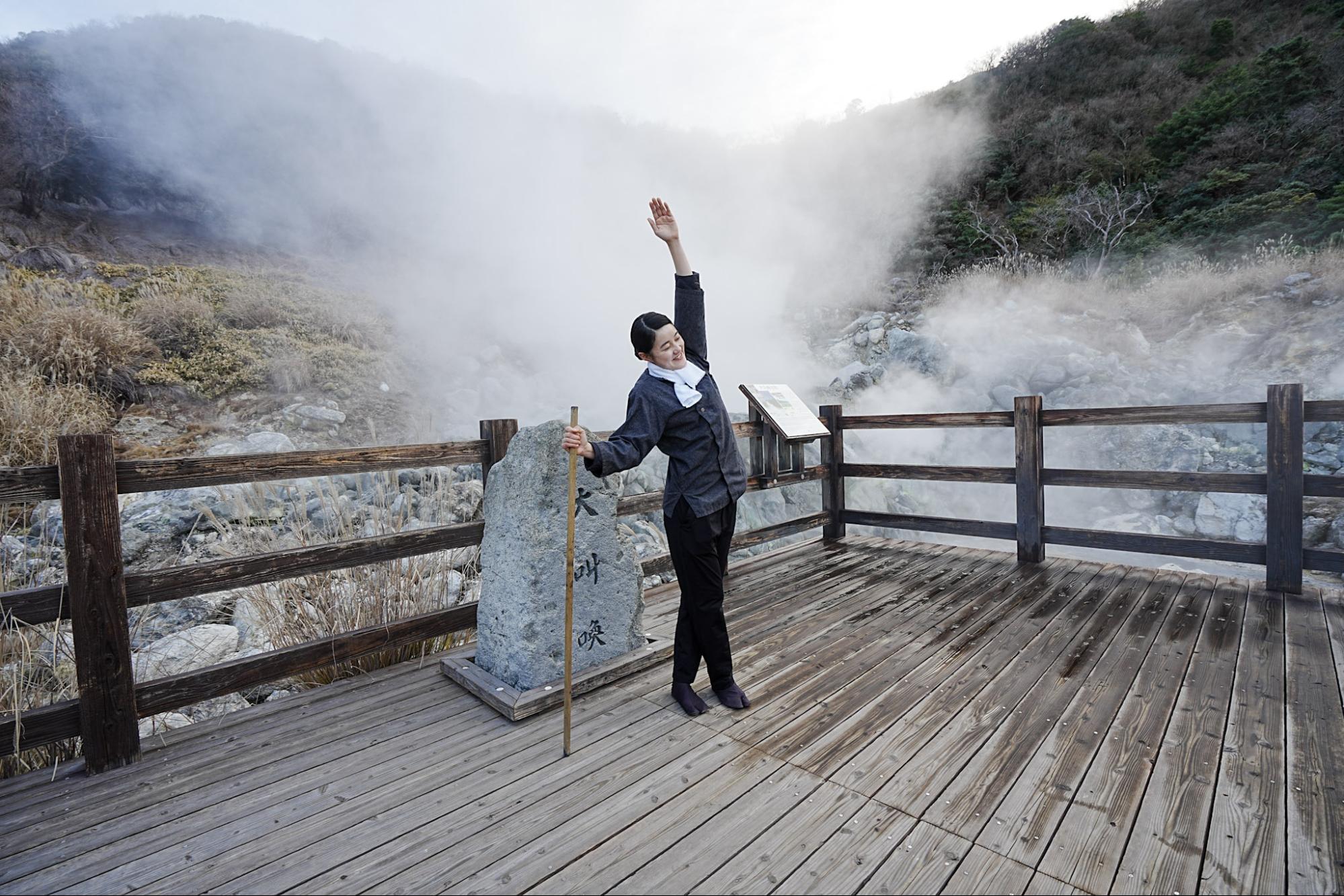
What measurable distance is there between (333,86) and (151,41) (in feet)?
12.1

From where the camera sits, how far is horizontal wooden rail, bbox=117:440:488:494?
6.88ft

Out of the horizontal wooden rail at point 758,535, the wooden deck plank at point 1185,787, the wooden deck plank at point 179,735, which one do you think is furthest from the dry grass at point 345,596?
the wooden deck plank at point 1185,787

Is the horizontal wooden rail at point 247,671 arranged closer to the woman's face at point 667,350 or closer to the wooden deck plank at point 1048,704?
the woman's face at point 667,350

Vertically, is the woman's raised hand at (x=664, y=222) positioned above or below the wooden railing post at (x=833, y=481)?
above

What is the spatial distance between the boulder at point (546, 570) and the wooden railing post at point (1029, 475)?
114 inches

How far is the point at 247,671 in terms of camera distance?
2.27 meters

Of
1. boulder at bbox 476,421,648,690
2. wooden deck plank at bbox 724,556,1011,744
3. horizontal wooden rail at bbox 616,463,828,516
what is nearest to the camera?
wooden deck plank at bbox 724,556,1011,744

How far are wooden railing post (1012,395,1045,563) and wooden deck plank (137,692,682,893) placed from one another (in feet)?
10.1

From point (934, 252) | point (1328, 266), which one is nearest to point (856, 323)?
point (934, 252)

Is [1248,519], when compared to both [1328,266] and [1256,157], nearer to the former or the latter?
[1328,266]

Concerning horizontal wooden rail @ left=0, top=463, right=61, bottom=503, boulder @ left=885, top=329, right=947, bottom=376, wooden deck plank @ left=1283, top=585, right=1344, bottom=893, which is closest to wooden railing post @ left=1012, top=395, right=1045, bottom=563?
wooden deck plank @ left=1283, top=585, right=1344, bottom=893

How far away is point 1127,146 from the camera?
44.9ft

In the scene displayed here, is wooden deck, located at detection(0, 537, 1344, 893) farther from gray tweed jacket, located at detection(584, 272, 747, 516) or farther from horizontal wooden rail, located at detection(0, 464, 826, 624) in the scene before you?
gray tweed jacket, located at detection(584, 272, 747, 516)

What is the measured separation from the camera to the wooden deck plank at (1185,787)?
1360mm
